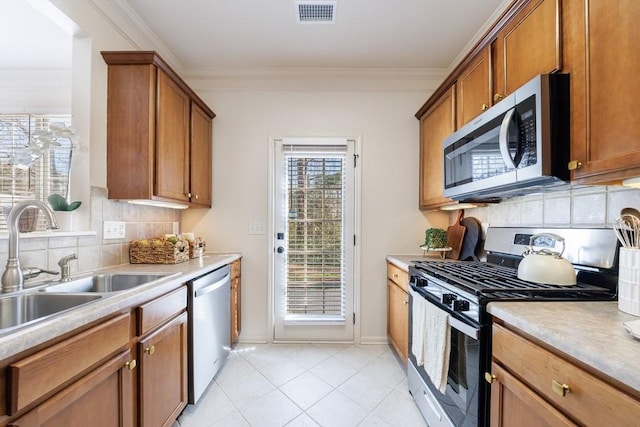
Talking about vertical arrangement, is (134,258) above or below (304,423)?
above

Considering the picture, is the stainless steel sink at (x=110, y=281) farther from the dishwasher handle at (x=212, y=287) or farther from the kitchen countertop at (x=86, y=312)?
the dishwasher handle at (x=212, y=287)

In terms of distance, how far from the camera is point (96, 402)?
1.02 meters

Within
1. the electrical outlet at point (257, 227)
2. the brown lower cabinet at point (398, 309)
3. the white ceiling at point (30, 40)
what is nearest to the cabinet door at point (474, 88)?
the brown lower cabinet at point (398, 309)

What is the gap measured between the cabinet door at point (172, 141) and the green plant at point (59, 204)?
1.42 feet

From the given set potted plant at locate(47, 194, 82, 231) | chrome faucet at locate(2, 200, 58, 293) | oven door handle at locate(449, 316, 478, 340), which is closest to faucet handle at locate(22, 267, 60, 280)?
chrome faucet at locate(2, 200, 58, 293)

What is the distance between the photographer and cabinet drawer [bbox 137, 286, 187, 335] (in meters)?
1.28

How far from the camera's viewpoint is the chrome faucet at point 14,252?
121 centimetres

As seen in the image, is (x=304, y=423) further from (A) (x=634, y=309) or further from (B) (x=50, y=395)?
(A) (x=634, y=309)

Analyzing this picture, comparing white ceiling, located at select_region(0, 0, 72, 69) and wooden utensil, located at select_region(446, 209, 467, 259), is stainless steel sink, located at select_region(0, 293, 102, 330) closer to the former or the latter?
white ceiling, located at select_region(0, 0, 72, 69)

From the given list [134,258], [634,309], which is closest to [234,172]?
[134,258]

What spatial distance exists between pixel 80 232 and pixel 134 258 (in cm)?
48

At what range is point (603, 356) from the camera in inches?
26.2

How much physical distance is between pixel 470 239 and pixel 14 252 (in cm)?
278

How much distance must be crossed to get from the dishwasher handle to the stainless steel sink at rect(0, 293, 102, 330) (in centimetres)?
66
